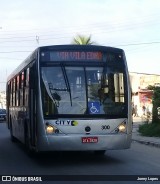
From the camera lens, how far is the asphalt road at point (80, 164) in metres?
11.7

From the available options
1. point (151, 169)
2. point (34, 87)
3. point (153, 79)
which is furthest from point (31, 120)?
point (153, 79)

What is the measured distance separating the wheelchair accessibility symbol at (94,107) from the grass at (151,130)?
41.3ft

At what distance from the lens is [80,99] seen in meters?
12.7

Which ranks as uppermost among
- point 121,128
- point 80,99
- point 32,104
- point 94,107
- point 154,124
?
point 80,99

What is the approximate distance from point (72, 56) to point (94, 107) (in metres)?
1.53

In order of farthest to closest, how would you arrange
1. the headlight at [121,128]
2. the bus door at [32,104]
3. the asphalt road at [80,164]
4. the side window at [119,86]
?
the bus door at [32,104] < the side window at [119,86] < the headlight at [121,128] < the asphalt road at [80,164]

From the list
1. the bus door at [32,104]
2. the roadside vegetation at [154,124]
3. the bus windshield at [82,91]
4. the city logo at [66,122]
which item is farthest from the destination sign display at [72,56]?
the roadside vegetation at [154,124]

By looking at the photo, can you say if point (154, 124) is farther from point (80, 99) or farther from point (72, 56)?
point (80, 99)

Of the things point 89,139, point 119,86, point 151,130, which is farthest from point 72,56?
point 151,130

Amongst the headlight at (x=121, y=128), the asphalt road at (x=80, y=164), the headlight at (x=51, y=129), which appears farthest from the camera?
the headlight at (x=121, y=128)

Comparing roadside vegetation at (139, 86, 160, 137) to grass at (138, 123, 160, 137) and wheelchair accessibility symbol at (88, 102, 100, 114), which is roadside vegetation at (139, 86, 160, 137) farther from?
wheelchair accessibility symbol at (88, 102, 100, 114)

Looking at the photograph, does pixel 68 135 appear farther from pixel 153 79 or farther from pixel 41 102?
pixel 153 79

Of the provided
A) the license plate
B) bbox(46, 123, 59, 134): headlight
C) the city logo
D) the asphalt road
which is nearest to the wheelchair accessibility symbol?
the city logo

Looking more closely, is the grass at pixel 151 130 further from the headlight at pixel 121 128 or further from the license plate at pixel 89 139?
the license plate at pixel 89 139
